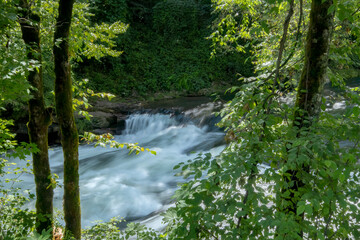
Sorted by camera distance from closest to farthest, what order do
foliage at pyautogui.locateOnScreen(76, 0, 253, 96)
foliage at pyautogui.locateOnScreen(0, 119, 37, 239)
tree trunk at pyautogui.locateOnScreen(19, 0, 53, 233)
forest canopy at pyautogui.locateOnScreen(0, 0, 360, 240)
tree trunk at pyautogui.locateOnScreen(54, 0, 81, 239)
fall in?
forest canopy at pyautogui.locateOnScreen(0, 0, 360, 240), tree trunk at pyautogui.locateOnScreen(54, 0, 81, 239), foliage at pyautogui.locateOnScreen(0, 119, 37, 239), tree trunk at pyautogui.locateOnScreen(19, 0, 53, 233), foliage at pyautogui.locateOnScreen(76, 0, 253, 96)

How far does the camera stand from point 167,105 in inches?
533

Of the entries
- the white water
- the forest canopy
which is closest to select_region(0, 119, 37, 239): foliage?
the forest canopy

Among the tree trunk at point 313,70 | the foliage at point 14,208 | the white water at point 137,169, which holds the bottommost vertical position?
the white water at point 137,169

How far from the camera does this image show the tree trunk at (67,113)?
2.52 meters

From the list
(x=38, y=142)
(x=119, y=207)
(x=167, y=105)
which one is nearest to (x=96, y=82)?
(x=167, y=105)

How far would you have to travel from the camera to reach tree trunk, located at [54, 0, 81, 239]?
252 cm

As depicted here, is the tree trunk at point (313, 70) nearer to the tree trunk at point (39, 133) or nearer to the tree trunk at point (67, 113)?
the tree trunk at point (67, 113)

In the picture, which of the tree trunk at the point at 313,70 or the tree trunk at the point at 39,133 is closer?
the tree trunk at the point at 313,70

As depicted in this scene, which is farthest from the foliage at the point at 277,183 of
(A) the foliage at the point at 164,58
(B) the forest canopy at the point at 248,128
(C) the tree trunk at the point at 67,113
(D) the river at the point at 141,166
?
(A) the foliage at the point at 164,58

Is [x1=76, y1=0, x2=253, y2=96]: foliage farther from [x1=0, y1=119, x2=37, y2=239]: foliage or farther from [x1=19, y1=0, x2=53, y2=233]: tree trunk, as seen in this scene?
[x1=19, y1=0, x2=53, y2=233]: tree trunk

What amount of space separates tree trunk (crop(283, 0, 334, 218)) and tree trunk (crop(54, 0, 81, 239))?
2225 millimetres

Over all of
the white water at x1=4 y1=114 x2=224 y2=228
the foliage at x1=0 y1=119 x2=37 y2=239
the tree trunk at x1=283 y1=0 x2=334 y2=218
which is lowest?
the white water at x1=4 y1=114 x2=224 y2=228

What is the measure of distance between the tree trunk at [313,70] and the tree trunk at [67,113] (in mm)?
2225

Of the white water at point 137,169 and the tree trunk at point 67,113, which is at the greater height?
the tree trunk at point 67,113
